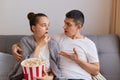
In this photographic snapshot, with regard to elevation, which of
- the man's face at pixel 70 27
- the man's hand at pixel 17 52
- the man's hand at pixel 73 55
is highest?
the man's face at pixel 70 27

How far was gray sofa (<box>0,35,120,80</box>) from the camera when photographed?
80.6 inches

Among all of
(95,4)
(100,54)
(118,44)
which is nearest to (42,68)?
(100,54)

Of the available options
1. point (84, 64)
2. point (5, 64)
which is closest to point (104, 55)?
point (84, 64)

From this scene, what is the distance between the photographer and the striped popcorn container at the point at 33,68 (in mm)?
1617

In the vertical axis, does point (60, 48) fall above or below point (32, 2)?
below

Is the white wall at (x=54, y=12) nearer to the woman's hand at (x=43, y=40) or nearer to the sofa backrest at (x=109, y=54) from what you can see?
the sofa backrest at (x=109, y=54)

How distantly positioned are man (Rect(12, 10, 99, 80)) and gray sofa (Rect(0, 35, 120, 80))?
0.18 metres

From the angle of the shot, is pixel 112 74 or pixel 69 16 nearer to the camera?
pixel 69 16

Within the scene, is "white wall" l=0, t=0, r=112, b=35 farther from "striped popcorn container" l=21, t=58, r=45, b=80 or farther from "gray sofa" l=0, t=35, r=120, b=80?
"striped popcorn container" l=21, t=58, r=45, b=80

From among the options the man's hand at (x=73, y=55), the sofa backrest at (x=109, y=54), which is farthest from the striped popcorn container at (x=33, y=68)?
the sofa backrest at (x=109, y=54)

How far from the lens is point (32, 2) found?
7.60 feet

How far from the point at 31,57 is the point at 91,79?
1.70ft

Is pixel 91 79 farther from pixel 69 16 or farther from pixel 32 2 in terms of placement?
pixel 32 2

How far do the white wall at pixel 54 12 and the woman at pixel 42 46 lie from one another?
1.34 feet
